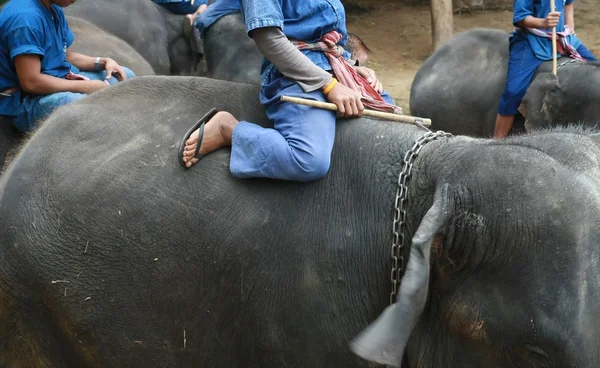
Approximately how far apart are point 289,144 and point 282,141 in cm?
3

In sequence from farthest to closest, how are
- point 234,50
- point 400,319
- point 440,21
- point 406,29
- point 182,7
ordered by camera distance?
point 406,29
point 440,21
point 182,7
point 234,50
point 400,319

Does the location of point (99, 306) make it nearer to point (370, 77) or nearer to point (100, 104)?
point (100, 104)

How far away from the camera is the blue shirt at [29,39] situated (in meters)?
4.09

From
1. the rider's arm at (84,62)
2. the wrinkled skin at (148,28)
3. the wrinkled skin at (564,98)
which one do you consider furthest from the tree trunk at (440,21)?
the rider's arm at (84,62)

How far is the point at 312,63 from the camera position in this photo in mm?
2762

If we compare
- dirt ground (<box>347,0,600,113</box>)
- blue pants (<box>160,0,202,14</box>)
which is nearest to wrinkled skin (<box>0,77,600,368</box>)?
blue pants (<box>160,0,202,14</box>)

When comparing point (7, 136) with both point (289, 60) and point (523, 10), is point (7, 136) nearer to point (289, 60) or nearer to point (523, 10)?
point (289, 60)

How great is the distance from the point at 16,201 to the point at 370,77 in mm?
1402

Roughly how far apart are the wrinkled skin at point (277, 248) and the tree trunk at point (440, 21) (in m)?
7.79

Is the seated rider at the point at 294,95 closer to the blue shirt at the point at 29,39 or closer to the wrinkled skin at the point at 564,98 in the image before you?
the blue shirt at the point at 29,39

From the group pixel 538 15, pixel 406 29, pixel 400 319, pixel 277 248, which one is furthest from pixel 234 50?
pixel 406 29

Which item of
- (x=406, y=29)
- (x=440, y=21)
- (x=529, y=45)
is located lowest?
(x=406, y=29)

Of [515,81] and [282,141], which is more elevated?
[282,141]

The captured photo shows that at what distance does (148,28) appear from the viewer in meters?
7.48
